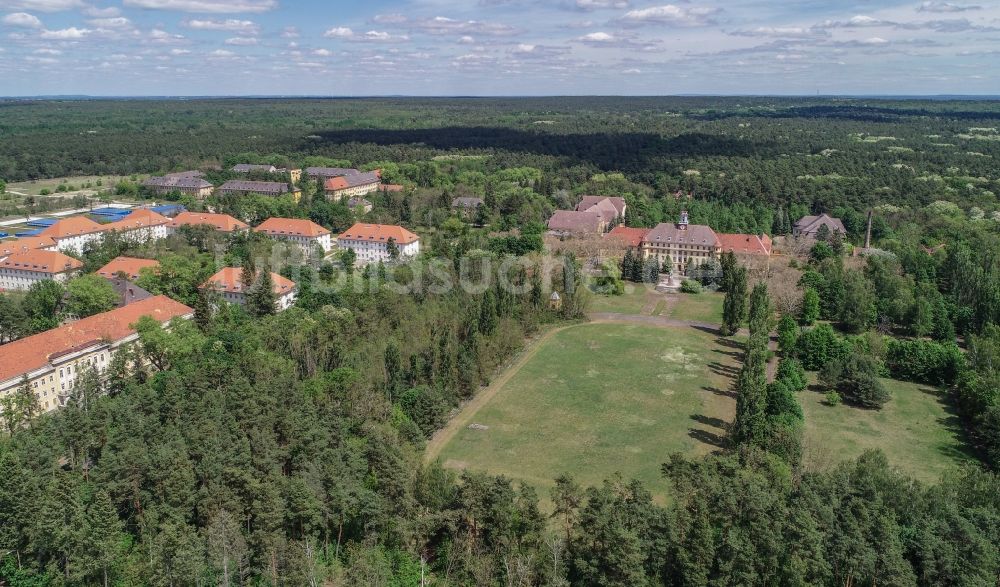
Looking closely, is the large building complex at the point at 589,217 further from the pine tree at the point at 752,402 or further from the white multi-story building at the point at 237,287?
the pine tree at the point at 752,402

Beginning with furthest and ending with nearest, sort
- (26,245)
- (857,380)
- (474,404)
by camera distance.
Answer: (26,245) < (857,380) < (474,404)

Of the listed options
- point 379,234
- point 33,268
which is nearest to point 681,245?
point 379,234

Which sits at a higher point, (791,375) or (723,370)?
(791,375)

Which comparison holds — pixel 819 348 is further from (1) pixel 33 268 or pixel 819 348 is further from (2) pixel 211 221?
(1) pixel 33 268

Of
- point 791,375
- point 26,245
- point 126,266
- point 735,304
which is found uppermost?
point 26,245

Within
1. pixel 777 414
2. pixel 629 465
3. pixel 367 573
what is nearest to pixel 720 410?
pixel 777 414

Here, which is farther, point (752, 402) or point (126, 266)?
point (126, 266)

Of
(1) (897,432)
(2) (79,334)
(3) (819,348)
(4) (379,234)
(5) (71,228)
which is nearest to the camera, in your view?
(1) (897,432)
